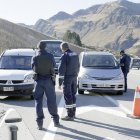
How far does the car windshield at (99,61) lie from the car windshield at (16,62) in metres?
2.63

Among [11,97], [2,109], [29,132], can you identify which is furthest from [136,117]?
[11,97]

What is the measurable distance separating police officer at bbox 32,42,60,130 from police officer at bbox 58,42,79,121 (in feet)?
3.18

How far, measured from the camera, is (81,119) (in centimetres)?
1105

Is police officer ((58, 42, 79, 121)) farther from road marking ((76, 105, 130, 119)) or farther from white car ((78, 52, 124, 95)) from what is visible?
white car ((78, 52, 124, 95))

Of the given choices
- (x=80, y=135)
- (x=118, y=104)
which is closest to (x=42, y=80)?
(x=80, y=135)

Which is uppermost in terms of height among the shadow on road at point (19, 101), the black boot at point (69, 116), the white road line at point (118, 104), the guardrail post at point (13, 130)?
the guardrail post at point (13, 130)

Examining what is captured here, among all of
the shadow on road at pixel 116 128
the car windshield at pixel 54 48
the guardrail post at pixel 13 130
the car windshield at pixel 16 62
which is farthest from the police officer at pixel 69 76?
the car windshield at pixel 54 48

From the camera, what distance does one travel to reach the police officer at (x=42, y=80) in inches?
385

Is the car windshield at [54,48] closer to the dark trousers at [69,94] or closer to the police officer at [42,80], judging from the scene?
the dark trousers at [69,94]

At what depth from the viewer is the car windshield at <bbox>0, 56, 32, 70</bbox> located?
1612 cm

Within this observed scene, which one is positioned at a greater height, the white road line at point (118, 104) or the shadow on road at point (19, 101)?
the white road line at point (118, 104)

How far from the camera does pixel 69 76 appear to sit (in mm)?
11125

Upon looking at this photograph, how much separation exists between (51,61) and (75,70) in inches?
56.2

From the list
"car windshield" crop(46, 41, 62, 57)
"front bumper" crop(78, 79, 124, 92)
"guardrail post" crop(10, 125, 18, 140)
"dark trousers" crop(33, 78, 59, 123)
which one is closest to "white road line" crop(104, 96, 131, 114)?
"front bumper" crop(78, 79, 124, 92)
